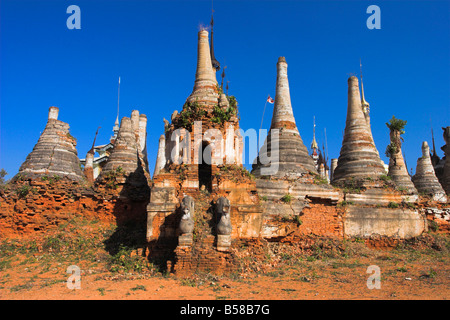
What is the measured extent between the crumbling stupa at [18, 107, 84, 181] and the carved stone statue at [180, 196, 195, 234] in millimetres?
7389

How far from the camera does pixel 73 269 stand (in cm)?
1266

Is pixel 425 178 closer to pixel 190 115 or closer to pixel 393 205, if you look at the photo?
pixel 393 205

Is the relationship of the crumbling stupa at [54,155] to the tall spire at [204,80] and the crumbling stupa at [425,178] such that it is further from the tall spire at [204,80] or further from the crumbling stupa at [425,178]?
the crumbling stupa at [425,178]

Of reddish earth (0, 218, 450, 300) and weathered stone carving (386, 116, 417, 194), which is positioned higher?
weathered stone carving (386, 116, 417, 194)

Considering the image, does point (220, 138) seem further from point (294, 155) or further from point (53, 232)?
point (53, 232)

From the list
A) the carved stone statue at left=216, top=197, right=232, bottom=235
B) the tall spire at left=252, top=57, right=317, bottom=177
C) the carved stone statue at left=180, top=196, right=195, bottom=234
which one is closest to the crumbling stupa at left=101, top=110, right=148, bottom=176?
the tall spire at left=252, top=57, right=317, bottom=177

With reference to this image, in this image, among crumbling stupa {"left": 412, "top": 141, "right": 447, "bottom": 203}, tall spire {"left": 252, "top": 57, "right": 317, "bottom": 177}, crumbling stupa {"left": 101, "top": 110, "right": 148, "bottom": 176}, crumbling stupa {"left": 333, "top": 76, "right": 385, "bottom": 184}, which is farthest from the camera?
crumbling stupa {"left": 412, "top": 141, "right": 447, "bottom": 203}

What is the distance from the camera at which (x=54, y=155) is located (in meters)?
16.9

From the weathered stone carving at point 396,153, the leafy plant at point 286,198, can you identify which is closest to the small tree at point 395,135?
the weathered stone carving at point 396,153

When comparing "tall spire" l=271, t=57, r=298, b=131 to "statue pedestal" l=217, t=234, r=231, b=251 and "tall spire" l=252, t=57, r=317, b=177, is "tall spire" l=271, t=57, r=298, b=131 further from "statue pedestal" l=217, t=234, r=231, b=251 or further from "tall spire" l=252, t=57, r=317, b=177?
"statue pedestal" l=217, t=234, r=231, b=251

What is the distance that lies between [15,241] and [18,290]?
549cm

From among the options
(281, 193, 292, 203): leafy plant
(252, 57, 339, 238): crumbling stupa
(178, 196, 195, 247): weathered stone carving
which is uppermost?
(252, 57, 339, 238): crumbling stupa

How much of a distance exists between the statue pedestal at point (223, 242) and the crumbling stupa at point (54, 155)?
884 centimetres

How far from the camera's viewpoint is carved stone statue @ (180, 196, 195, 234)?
11.7 metres
